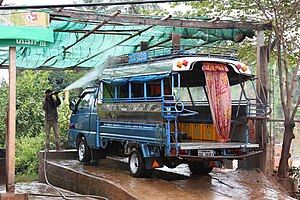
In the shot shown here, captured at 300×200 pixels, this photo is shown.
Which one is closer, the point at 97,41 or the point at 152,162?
the point at 152,162

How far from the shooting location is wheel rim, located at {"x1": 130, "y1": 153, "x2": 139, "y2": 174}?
32.6ft

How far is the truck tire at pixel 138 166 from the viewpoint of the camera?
968 centimetres

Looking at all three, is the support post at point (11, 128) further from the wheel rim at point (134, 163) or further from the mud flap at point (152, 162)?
the mud flap at point (152, 162)

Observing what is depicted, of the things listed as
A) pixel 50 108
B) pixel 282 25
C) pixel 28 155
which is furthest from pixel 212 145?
pixel 28 155

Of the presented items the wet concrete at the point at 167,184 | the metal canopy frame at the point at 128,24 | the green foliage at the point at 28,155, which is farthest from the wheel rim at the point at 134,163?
the green foliage at the point at 28,155

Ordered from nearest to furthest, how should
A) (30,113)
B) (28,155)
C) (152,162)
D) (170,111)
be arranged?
(170,111) → (152,162) → (28,155) → (30,113)

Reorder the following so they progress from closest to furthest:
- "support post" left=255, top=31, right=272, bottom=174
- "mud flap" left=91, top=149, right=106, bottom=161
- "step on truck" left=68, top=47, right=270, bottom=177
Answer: "step on truck" left=68, top=47, right=270, bottom=177 < "support post" left=255, top=31, right=272, bottom=174 < "mud flap" left=91, top=149, right=106, bottom=161

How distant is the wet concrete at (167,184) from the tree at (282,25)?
1.69 meters

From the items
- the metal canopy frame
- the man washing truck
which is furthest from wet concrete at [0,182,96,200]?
the metal canopy frame

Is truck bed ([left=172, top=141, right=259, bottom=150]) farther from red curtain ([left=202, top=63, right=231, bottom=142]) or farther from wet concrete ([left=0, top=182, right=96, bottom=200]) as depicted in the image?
wet concrete ([left=0, top=182, right=96, bottom=200])

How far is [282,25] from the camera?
40.0 feet

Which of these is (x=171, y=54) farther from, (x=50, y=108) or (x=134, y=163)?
(x=50, y=108)

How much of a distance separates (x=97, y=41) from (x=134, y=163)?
499cm

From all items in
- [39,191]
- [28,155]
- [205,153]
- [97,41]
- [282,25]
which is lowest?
[39,191]
